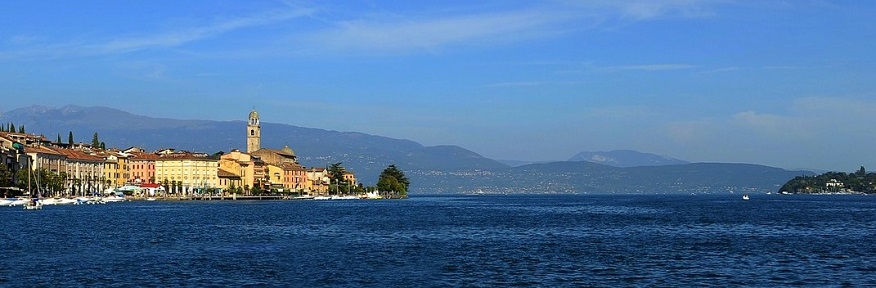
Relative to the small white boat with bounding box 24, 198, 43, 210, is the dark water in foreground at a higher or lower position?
lower

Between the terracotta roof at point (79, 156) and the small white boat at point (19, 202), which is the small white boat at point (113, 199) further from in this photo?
the small white boat at point (19, 202)

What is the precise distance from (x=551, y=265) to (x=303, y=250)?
12.8 m

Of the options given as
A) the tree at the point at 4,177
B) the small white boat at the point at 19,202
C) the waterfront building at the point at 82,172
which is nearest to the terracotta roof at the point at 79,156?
the waterfront building at the point at 82,172

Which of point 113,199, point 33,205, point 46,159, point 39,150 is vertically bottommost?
Result: point 33,205

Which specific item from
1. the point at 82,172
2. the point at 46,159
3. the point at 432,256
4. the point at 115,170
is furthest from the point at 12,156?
the point at 432,256

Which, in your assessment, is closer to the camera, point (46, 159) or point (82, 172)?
point (46, 159)

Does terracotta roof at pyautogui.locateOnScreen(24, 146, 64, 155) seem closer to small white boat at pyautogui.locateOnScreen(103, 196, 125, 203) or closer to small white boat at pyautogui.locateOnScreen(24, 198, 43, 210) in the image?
small white boat at pyautogui.locateOnScreen(103, 196, 125, 203)

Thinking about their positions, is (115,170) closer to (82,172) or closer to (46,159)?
(82,172)

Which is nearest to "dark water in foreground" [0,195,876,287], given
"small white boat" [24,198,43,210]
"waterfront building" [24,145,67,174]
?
"small white boat" [24,198,43,210]

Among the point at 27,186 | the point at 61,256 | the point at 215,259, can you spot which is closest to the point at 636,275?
the point at 215,259

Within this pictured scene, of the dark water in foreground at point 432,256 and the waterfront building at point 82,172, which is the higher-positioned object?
the waterfront building at point 82,172

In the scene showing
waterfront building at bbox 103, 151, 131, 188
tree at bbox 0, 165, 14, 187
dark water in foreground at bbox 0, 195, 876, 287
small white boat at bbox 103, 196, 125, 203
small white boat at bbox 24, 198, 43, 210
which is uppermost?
waterfront building at bbox 103, 151, 131, 188

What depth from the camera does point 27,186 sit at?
479ft

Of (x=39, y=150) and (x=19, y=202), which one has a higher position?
(x=39, y=150)
